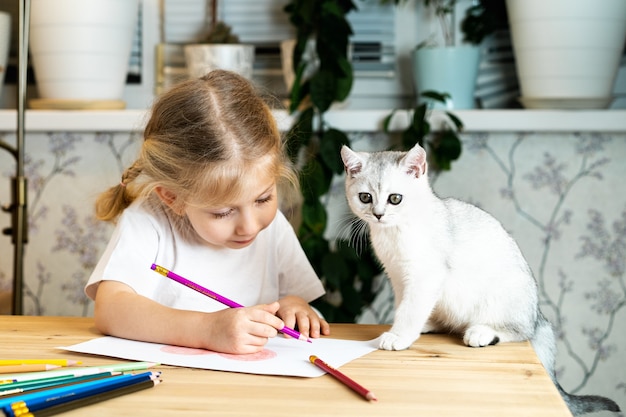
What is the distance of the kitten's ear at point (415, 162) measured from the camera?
949 mm

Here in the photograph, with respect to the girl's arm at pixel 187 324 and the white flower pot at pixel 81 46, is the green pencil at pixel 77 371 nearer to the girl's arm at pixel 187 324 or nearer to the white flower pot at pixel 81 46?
the girl's arm at pixel 187 324

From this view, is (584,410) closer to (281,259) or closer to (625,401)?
(281,259)

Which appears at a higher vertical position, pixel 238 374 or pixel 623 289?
pixel 238 374

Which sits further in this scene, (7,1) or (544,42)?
(7,1)

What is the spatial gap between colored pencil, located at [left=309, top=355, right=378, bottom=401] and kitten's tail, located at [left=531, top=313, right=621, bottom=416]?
1.09 feet

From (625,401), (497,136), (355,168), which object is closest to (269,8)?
(497,136)

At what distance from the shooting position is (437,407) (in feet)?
2.32

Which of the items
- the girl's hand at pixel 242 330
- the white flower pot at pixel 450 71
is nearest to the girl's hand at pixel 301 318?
the girl's hand at pixel 242 330

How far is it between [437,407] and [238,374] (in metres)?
0.23

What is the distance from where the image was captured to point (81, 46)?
1.86 metres

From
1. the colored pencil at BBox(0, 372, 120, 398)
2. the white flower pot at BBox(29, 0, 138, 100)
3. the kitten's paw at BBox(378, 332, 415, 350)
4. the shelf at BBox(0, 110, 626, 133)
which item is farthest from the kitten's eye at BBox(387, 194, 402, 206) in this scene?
the white flower pot at BBox(29, 0, 138, 100)

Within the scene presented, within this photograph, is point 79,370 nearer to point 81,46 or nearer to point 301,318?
point 301,318

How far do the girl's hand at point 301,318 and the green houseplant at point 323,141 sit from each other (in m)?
0.58

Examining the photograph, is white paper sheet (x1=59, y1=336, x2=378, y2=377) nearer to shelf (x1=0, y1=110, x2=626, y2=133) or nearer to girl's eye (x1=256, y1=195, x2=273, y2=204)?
girl's eye (x1=256, y1=195, x2=273, y2=204)
